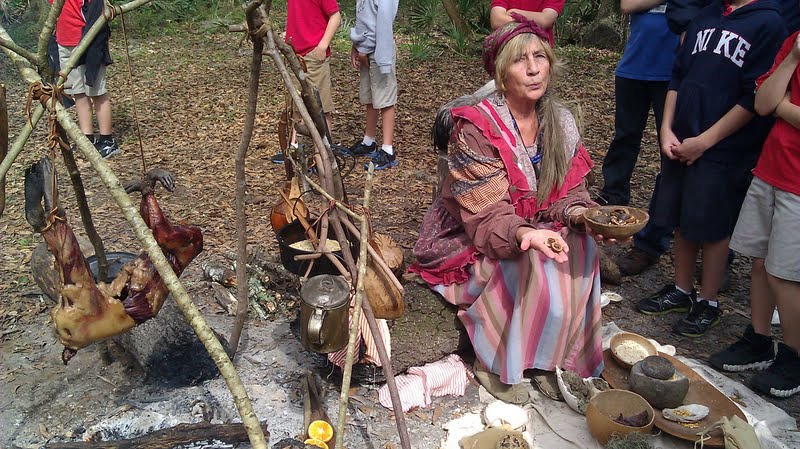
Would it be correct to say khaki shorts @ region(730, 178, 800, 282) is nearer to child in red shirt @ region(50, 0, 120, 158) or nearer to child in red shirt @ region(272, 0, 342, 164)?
child in red shirt @ region(272, 0, 342, 164)

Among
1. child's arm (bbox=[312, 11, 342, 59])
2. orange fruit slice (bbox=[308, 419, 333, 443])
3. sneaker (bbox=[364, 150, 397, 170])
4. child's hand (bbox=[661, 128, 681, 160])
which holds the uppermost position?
child's arm (bbox=[312, 11, 342, 59])

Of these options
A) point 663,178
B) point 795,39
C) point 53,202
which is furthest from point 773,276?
point 53,202

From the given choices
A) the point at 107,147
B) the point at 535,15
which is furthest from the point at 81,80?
the point at 535,15

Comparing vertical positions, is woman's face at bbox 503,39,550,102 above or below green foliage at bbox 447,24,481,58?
above

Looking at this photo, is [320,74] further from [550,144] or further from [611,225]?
[611,225]

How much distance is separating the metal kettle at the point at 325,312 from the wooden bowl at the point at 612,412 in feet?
4.05

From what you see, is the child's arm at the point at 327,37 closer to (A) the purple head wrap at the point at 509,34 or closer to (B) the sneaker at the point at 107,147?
(B) the sneaker at the point at 107,147

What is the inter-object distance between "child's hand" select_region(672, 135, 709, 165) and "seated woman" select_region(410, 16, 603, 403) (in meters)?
0.67

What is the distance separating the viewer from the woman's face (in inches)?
117

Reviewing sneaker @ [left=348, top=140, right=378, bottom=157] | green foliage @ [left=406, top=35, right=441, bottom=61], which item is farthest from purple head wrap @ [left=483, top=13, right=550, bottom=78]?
green foliage @ [left=406, top=35, right=441, bottom=61]

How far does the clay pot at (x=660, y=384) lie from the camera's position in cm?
296

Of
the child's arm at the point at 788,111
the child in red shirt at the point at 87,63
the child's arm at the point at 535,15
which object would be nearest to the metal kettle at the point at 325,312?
the child's arm at the point at 788,111

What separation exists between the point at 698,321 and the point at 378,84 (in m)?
3.34

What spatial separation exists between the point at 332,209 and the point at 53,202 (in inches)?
37.0
